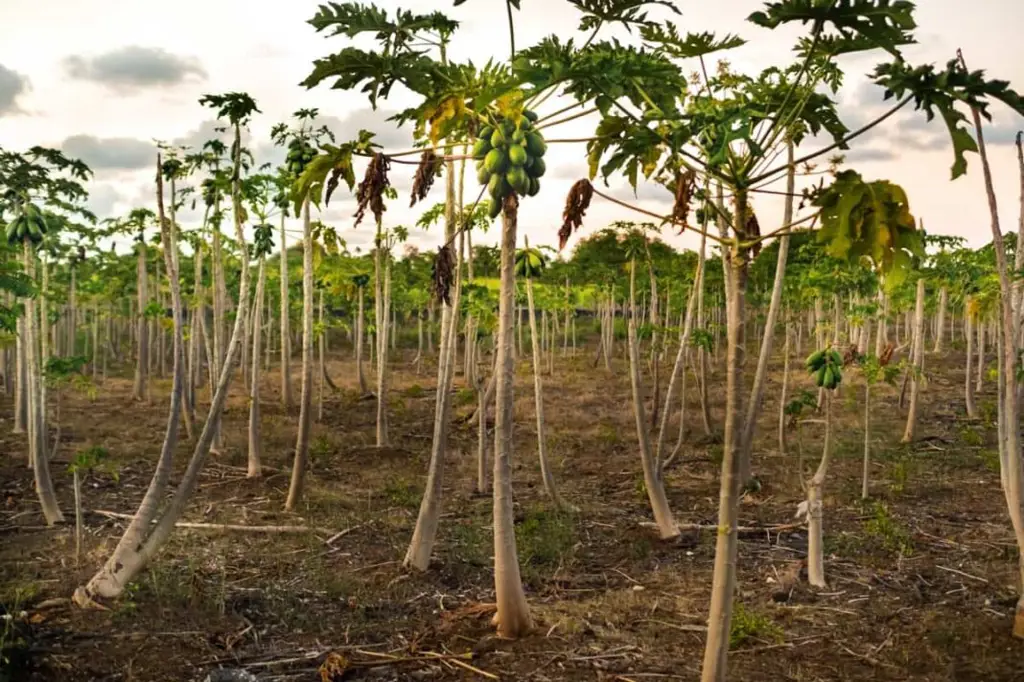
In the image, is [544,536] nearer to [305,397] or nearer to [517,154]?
[305,397]

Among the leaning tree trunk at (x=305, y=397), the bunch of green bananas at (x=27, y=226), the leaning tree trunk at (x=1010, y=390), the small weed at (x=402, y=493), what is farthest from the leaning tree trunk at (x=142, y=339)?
the leaning tree trunk at (x=1010, y=390)

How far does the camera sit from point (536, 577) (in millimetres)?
10250

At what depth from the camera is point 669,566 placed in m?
10.8

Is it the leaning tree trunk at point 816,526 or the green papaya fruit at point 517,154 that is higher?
the green papaya fruit at point 517,154

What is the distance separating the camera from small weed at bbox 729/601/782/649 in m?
7.88

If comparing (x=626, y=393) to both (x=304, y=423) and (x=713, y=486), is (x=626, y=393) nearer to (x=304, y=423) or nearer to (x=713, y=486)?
(x=713, y=486)

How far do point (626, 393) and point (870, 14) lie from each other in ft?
86.6

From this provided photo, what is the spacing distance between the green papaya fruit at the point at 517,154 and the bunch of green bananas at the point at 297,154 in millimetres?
7118

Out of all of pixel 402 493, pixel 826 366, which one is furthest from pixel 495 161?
pixel 402 493

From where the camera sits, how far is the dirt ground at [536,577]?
24.8 feet

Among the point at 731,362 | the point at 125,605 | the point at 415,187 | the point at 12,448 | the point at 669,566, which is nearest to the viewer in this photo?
the point at 731,362

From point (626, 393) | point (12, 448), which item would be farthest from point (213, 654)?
point (626, 393)

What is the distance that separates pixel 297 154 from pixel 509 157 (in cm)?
810

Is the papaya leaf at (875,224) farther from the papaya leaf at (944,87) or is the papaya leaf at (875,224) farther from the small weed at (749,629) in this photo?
the small weed at (749,629)
